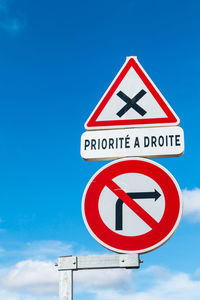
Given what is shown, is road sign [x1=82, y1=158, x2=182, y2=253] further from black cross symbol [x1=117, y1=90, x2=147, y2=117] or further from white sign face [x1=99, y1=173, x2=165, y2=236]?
black cross symbol [x1=117, y1=90, x2=147, y2=117]

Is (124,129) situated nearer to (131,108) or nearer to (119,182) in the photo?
(131,108)

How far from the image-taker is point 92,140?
92.5 inches

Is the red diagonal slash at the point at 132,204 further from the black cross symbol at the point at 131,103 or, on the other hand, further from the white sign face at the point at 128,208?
the black cross symbol at the point at 131,103

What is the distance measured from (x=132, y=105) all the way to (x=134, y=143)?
0.90 ft

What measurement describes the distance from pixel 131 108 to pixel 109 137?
234 millimetres

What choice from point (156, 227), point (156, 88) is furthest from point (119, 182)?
point (156, 88)

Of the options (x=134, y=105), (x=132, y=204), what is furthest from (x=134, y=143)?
(x=132, y=204)

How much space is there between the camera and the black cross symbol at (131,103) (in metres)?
2.43

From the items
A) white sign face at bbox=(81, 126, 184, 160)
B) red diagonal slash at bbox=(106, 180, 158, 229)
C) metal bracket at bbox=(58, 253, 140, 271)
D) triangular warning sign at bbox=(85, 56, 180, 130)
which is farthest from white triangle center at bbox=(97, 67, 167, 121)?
metal bracket at bbox=(58, 253, 140, 271)

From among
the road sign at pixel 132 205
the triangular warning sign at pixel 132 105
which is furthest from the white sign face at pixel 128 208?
the triangular warning sign at pixel 132 105

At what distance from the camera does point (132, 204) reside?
205 centimetres

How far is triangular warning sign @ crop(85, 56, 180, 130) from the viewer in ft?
7.86

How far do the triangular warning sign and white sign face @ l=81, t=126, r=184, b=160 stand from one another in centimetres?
6

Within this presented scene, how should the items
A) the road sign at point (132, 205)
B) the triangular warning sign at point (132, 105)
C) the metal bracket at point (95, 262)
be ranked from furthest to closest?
the triangular warning sign at point (132, 105), the road sign at point (132, 205), the metal bracket at point (95, 262)
